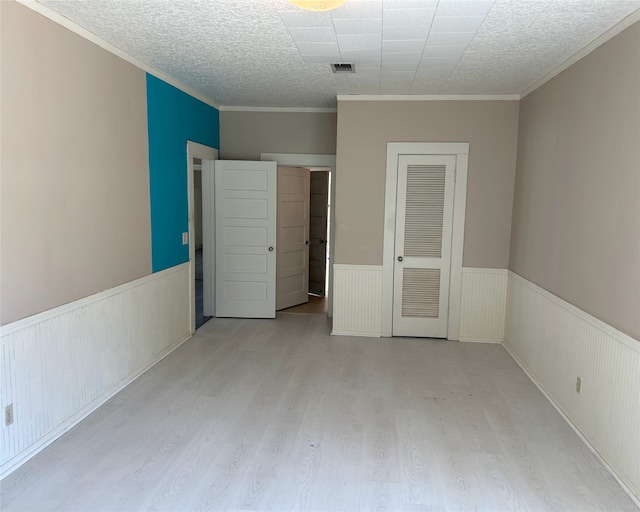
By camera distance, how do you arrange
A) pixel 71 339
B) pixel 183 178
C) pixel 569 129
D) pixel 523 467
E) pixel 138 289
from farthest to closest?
pixel 183 178
pixel 138 289
pixel 569 129
pixel 71 339
pixel 523 467

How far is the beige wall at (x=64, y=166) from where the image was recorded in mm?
2441

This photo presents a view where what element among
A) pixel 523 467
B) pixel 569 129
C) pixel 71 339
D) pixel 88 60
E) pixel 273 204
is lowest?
pixel 523 467

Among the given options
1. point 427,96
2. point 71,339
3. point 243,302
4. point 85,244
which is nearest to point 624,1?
point 427,96

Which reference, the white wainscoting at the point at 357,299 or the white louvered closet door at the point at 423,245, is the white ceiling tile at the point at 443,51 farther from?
the white wainscoting at the point at 357,299

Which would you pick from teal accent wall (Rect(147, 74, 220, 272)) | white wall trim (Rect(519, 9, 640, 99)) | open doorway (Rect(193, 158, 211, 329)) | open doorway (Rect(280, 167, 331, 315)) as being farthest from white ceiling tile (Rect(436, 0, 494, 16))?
open doorway (Rect(280, 167, 331, 315))

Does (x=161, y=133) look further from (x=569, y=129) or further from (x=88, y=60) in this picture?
(x=569, y=129)

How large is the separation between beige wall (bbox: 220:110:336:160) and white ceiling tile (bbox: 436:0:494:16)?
315 centimetres

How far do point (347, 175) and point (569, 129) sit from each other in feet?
7.16

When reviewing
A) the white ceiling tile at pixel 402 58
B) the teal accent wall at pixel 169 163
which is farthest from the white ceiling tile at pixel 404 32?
the teal accent wall at pixel 169 163

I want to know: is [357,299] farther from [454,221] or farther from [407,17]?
[407,17]

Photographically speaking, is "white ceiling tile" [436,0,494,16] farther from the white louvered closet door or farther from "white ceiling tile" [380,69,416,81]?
the white louvered closet door

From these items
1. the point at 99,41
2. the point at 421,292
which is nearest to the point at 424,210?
the point at 421,292

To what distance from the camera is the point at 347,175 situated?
4.98 metres

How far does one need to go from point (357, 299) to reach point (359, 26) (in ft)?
9.63
